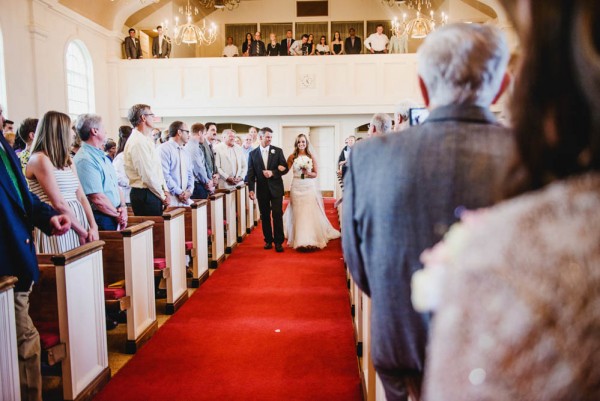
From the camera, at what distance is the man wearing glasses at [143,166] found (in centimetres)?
557

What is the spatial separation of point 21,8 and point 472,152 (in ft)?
35.2

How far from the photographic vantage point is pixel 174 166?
6723mm

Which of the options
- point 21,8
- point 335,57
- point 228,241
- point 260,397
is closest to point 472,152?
point 260,397

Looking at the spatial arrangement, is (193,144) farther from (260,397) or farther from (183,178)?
(260,397)

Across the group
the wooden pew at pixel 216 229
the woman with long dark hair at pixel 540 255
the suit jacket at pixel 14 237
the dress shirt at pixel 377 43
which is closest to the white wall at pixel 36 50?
the wooden pew at pixel 216 229

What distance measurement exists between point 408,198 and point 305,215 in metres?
6.86

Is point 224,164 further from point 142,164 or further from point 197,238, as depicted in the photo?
point 142,164

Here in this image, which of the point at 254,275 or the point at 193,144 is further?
the point at 193,144

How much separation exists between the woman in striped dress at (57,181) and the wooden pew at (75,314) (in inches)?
18.9

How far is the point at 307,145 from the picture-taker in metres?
8.40

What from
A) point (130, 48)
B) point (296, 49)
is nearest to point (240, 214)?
point (130, 48)

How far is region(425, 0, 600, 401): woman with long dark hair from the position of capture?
0.58 metres

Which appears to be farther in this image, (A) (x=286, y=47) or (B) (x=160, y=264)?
(A) (x=286, y=47)

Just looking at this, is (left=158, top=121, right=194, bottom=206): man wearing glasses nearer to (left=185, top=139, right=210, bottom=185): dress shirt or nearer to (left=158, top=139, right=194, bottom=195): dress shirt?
(left=158, top=139, right=194, bottom=195): dress shirt
